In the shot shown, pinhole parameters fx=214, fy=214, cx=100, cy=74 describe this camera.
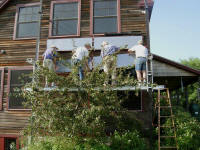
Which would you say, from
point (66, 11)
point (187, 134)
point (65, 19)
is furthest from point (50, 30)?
point (187, 134)

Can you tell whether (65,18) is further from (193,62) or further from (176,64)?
(193,62)

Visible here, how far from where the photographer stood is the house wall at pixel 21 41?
958 cm

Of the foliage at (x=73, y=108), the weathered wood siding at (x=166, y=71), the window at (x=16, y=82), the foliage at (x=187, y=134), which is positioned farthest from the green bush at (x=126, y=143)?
the weathered wood siding at (x=166, y=71)

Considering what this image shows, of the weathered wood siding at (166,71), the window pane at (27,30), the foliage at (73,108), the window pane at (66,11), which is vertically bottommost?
the foliage at (73,108)

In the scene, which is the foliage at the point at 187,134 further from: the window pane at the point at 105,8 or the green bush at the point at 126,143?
the window pane at the point at 105,8

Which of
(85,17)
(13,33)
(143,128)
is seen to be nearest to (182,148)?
(143,128)

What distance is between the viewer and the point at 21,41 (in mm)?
10289

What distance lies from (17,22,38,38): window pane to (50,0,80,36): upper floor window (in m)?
0.95

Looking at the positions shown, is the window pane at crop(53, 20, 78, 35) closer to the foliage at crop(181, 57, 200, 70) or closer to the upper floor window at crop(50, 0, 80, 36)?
the upper floor window at crop(50, 0, 80, 36)

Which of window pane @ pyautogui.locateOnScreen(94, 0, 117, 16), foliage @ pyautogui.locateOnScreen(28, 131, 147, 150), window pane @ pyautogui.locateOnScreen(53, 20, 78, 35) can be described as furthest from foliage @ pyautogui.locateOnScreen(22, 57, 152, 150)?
window pane @ pyautogui.locateOnScreen(94, 0, 117, 16)

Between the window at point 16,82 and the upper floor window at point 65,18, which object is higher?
the upper floor window at point 65,18

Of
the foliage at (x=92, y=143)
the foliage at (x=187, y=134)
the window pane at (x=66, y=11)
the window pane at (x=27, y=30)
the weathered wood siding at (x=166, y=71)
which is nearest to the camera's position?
the foliage at (x=92, y=143)

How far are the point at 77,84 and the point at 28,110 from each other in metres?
4.21

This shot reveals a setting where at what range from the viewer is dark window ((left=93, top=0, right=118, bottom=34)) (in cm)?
977
